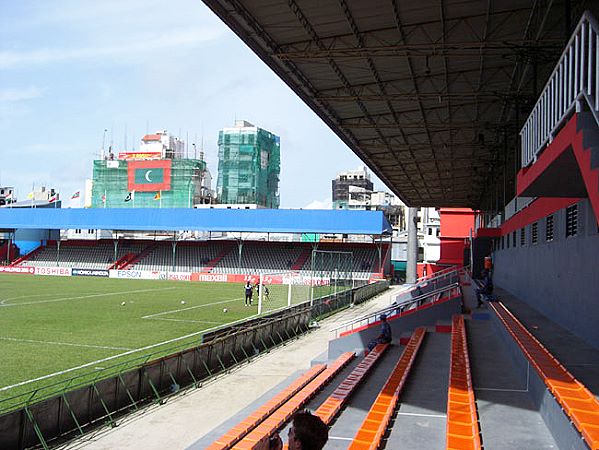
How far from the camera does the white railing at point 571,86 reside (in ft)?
22.5

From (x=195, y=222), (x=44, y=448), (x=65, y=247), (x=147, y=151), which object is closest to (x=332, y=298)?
(x=44, y=448)

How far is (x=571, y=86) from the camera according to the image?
25.1 ft

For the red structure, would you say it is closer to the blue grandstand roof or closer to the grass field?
the blue grandstand roof

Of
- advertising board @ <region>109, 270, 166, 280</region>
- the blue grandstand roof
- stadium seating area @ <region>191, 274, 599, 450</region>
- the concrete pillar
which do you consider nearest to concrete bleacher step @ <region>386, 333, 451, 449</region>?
stadium seating area @ <region>191, 274, 599, 450</region>

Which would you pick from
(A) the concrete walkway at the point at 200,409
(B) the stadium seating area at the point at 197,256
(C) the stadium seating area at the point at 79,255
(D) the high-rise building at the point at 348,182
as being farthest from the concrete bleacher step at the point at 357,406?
(D) the high-rise building at the point at 348,182

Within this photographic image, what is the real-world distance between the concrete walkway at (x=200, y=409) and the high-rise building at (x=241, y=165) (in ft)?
274

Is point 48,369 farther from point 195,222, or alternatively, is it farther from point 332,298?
point 195,222

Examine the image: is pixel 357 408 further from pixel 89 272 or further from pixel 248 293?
pixel 89 272

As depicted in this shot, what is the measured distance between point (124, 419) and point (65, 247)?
60058mm

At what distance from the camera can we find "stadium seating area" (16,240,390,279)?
59719mm

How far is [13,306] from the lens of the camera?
31203 mm

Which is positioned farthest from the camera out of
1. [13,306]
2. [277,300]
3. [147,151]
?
[147,151]

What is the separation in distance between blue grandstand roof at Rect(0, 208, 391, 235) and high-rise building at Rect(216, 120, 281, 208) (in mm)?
43062

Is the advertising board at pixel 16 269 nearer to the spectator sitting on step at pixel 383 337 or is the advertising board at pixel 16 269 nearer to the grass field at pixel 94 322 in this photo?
the grass field at pixel 94 322
